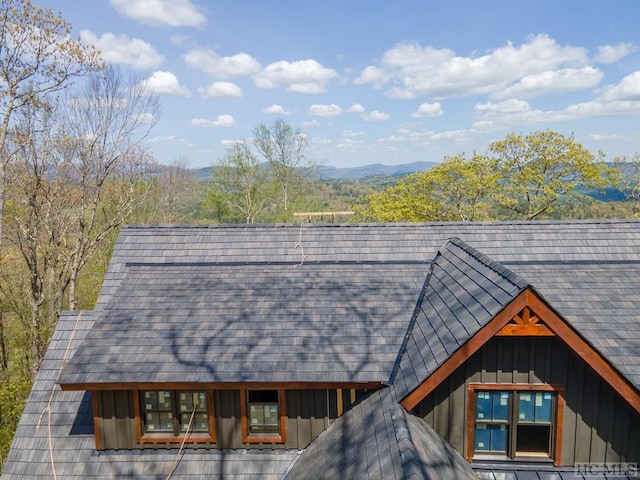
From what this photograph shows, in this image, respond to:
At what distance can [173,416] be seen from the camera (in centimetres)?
754

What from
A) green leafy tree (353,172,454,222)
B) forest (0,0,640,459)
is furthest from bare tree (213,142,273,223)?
green leafy tree (353,172,454,222)

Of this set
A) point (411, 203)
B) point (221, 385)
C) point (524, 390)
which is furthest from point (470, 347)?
point (411, 203)

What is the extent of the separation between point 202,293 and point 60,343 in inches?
135

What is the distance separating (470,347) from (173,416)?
5603 mm

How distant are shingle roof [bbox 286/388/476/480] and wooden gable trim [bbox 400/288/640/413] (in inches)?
29.6

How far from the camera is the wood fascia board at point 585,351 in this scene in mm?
5879

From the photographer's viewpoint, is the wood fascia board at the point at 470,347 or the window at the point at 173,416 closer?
the wood fascia board at the point at 470,347

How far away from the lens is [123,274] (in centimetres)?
1055

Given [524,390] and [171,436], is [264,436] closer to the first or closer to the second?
[171,436]

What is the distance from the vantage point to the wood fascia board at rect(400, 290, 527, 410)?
→ 5.96 meters

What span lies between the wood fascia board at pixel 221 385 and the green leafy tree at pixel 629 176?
31068mm

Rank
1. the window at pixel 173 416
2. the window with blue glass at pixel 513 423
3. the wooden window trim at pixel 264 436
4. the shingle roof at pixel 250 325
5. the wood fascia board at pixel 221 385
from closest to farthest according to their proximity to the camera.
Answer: the window with blue glass at pixel 513 423 < the wood fascia board at pixel 221 385 < the shingle roof at pixel 250 325 < the wooden window trim at pixel 264 436 < the window at pixel 173 416

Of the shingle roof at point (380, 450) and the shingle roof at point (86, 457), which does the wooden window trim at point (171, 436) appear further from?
the shingle roof at point (380, 450)

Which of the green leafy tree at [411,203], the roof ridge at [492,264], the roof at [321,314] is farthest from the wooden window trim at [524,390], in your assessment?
the green leafy tree at [411,203]
